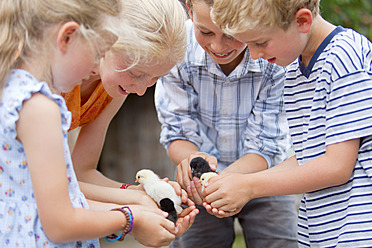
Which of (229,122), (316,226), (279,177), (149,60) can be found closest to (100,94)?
(149,60)

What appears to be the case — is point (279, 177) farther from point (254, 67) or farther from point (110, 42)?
point (110, 42)

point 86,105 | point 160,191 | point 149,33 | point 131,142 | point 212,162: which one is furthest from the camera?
point 131,142

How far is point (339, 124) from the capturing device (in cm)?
215

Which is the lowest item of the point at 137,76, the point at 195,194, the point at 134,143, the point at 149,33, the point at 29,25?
the point at 134,143

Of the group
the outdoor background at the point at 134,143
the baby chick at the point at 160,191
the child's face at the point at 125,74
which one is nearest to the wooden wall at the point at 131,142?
the outdoor background at the point at 134,143

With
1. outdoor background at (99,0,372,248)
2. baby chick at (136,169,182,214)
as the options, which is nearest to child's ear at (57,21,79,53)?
baby chick at (136,169,182,214)

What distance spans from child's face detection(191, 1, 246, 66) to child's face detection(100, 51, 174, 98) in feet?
0.84

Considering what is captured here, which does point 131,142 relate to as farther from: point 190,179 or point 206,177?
point 206,177

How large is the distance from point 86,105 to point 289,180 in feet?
3.52

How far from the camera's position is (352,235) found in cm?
216

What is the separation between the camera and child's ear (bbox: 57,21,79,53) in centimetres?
173

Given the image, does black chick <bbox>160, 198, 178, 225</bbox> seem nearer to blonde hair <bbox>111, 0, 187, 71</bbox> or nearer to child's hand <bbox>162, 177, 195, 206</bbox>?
child's hand <bbox>162, 177, 195, 206</bbox>

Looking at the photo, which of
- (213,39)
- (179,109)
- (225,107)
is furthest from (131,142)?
(213,39)

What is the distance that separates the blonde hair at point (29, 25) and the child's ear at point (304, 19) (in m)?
0.91
